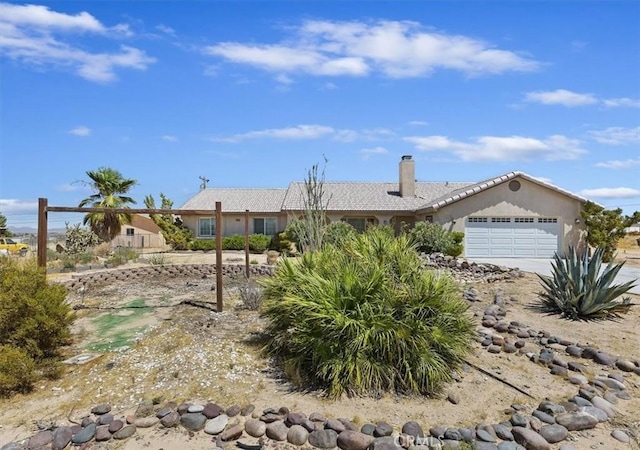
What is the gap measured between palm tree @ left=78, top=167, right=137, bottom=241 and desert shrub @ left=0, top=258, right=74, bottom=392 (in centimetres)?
2020

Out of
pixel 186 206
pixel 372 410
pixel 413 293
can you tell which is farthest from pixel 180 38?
pixel 186 206

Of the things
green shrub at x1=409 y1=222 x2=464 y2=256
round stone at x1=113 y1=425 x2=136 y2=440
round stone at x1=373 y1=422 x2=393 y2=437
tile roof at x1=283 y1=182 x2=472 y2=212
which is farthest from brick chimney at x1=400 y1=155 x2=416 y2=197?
round stone at x1=113 y1=425 x2=136 y2=440

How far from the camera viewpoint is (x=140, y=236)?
1167 inches

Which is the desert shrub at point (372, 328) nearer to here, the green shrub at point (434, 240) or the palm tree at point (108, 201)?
the green shrub at point (434, 240)

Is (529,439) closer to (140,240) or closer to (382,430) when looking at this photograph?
(382,430)

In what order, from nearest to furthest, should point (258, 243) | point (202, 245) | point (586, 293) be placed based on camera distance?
1. point (586, 293)
2. point (258, 243)
3. point (202, 245)

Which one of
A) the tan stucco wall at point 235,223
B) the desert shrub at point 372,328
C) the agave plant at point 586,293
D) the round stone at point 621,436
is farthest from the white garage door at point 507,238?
the round stone at point 621,436

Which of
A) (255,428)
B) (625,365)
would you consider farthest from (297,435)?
(625,365)

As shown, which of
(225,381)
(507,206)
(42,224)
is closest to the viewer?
(225,381)

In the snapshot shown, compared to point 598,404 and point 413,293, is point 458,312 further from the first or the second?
point 598,404

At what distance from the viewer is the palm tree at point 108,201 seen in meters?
25.2

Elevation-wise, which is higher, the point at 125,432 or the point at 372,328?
the point at 372,328

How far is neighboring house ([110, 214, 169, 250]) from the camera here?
28.0m

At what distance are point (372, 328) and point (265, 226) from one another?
2358 cm
